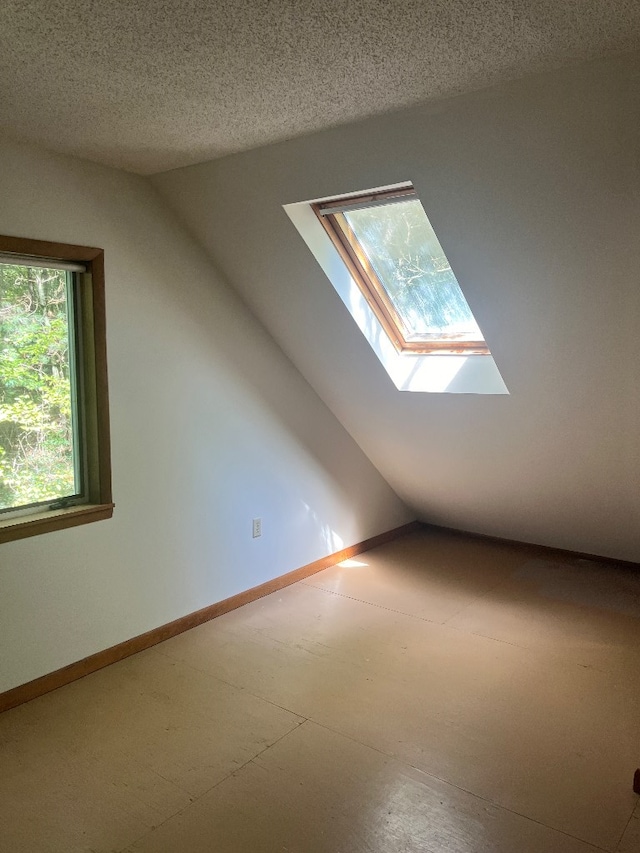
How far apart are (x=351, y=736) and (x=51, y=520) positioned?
1.40 meters

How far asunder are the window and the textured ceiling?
0.56 metres

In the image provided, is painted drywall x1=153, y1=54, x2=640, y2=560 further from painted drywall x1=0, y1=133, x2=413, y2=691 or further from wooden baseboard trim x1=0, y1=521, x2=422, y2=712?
wooden baseboard trim x1=0, y1=521, x2=422, y2=712

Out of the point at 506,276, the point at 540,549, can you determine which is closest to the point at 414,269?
the point at 506,276

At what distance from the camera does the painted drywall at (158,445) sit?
271cm

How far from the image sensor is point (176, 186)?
3.05 meters

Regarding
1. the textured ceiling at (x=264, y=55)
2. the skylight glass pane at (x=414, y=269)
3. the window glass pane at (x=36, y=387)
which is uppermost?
the textured ceiling at (x=264, y=55)

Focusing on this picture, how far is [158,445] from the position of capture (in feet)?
10.4

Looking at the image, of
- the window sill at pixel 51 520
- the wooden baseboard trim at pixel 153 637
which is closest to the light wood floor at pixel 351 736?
the wooden baseboard trim at pixel 153 637

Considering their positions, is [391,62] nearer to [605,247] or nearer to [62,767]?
[605,247]

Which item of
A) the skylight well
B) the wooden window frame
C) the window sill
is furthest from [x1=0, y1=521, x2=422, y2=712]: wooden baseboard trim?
the wooden window frame

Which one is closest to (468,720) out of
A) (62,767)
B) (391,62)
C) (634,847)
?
(634,847)

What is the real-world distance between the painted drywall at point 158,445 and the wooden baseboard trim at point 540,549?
4.23ft

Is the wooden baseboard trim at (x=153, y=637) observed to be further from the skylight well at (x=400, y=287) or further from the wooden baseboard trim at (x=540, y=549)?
the skylight well at (x=400, y=287)

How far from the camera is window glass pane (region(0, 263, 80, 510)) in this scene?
8.76 feet
